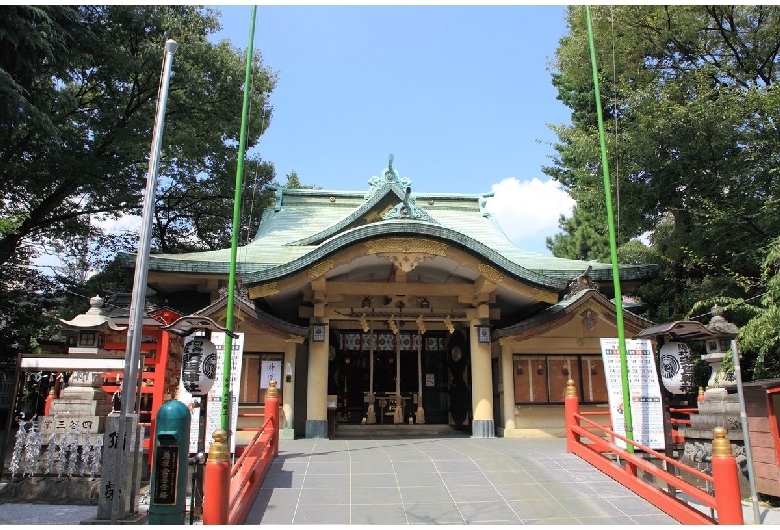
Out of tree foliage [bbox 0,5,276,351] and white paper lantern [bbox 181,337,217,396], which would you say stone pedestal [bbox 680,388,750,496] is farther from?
tree foliage [bbox 0,5,276,351]

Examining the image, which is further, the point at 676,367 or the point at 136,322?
the point at 676,367

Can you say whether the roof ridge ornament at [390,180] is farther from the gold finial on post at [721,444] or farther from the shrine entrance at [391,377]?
the gold finial on post at [721,444]

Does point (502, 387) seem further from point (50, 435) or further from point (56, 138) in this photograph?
point (56, 138)

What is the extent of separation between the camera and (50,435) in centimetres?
922

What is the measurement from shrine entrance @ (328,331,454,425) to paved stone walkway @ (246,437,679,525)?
492 centimetres

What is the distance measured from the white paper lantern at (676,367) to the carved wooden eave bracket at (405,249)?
5.58 m

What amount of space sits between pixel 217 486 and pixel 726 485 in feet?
19.2

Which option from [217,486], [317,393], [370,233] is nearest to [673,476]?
[217,486]

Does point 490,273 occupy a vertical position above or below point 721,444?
above

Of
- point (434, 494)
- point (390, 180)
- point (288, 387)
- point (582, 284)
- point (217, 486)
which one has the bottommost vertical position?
point (434, 494)

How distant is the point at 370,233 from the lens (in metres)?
12.6

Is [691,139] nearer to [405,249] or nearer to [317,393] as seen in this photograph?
[405,249]

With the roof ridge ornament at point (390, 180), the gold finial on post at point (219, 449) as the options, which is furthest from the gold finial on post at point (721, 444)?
the roof ridge ornament at point (390, 180)

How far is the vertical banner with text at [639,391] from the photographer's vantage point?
8688mm
